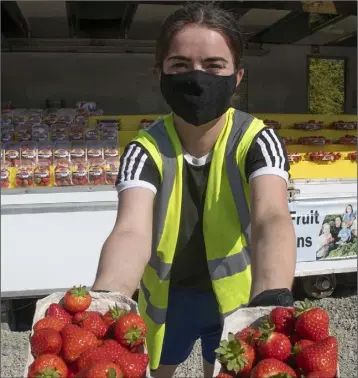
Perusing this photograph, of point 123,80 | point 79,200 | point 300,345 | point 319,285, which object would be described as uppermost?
point 123,80

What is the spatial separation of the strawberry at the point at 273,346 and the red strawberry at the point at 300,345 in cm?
1

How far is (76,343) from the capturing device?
128cm

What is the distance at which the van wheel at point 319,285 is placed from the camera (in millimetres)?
5066

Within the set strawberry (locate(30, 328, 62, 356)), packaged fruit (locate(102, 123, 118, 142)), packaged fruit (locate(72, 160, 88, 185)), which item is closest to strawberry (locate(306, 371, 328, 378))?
strawberry (locate(30, 328, 62, 356))

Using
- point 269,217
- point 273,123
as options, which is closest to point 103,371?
point 269,217

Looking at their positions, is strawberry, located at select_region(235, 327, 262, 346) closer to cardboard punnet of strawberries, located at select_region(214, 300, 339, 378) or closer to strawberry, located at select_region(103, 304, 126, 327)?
cardboard punnet of strawberries, located at select_region(214, 300, 339, 378)

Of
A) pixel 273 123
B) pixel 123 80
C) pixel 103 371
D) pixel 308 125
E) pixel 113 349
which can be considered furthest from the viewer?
pixel 123 80

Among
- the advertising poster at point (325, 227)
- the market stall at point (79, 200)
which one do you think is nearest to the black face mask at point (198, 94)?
the market stall at point (79, 200)

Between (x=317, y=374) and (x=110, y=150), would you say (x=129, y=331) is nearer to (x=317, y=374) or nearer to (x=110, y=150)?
(x=317, y=374)

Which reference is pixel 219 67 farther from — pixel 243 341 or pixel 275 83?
pixel 275 83

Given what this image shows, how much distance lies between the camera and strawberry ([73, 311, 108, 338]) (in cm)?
136

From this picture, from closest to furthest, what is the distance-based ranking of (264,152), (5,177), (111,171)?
(264,152) → (5,177) → (111,171)

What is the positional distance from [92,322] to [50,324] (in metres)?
0.10

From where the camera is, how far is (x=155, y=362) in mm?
2248
